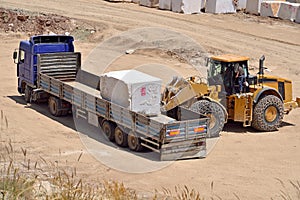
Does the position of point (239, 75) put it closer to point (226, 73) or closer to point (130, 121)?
point (226, 73)

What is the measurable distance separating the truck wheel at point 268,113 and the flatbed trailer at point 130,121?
2.18 metres

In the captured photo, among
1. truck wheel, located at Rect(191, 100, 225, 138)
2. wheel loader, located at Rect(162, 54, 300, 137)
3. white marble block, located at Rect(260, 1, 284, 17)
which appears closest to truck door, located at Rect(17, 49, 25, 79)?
wheel loader, located at Rect(162, 54, 300, 137)

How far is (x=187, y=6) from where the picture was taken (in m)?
35.5

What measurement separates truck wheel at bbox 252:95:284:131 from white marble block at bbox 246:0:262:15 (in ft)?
62.4

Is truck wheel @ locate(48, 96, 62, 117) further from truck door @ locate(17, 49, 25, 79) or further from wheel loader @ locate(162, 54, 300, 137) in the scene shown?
wheel loader @ locate(162, 54, 300, 137)

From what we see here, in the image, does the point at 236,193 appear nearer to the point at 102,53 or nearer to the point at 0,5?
the point at 102,53

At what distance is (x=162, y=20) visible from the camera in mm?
33281

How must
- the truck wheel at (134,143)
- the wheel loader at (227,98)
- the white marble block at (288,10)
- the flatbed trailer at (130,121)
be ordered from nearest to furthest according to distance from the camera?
the flatbed trailer at (130,121) → the truck wheel at (134,143) → the wheel loader at (227,98) → the white marble block at (288,10)

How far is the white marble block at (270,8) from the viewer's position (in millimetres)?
35156

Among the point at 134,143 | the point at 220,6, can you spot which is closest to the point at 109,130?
the point at 134,143

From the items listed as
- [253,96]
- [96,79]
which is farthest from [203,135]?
[96,79]

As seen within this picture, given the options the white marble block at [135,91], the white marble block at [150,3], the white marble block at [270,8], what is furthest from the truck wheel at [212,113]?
the white marble block at [150,3]

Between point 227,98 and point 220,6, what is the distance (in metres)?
19.3

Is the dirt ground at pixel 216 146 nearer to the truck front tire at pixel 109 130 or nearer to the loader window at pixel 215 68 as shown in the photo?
the truck front tire at pixel 109 130
